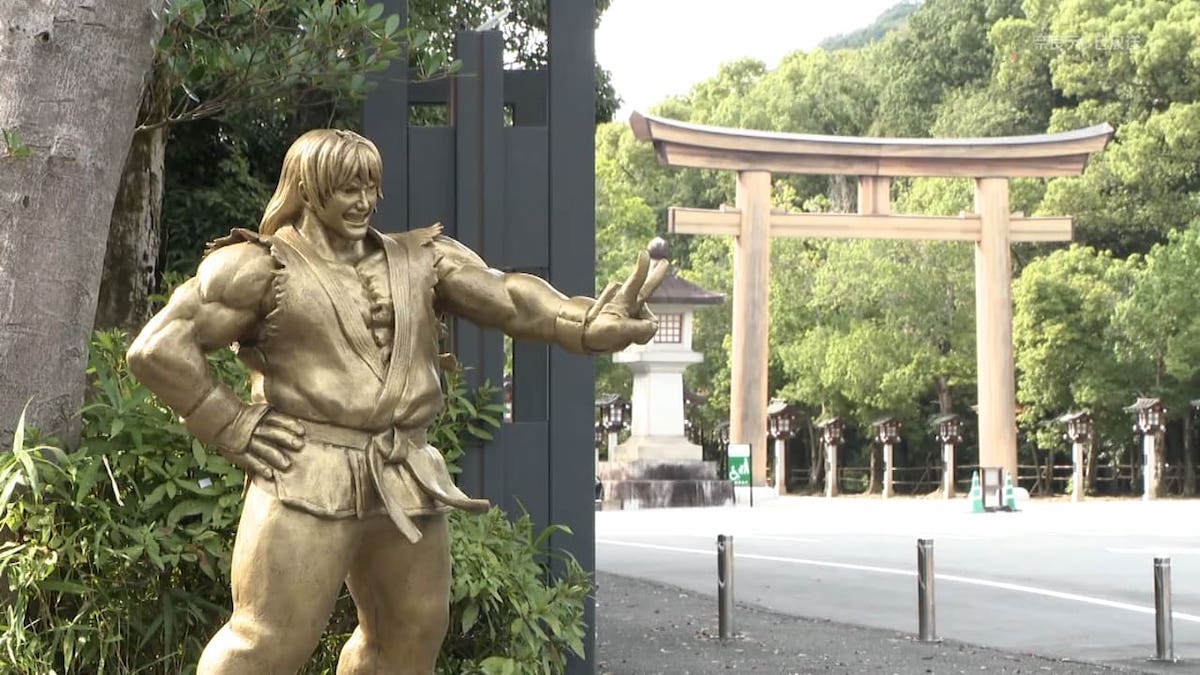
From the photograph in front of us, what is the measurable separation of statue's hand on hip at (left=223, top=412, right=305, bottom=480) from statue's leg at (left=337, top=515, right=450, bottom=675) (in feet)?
0.90

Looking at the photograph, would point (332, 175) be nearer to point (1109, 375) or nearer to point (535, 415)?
point (535, 415)

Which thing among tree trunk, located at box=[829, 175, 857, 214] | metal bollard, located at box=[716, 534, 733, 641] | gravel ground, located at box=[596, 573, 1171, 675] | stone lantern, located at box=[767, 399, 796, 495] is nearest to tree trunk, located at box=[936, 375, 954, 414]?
stone lantern, located at box=[767, 399, 796, 495]

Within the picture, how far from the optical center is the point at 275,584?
364 cm

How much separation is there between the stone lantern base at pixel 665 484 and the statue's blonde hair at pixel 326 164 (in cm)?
2504

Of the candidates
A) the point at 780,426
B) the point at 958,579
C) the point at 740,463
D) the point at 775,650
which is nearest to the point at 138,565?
the point at 775,650

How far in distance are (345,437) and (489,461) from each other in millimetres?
2650

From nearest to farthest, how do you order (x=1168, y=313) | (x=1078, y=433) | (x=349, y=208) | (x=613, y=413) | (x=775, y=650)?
(x=349, y=208) → (x=775, y=650) → (x=1168, y=313) → (x=1078, y=433) → (x=613, y=413)

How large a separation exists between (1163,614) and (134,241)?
581 centimetres

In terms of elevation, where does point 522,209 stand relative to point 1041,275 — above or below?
below

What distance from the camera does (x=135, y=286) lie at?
693cm

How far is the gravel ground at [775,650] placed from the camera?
809 centimetres

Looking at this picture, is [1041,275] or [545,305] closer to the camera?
[545,305]

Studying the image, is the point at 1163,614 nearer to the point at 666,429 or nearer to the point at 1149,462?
the point at 666,429

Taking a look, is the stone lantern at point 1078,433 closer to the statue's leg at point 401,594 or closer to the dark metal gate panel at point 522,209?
the dark metal gate panel at point 522,209
